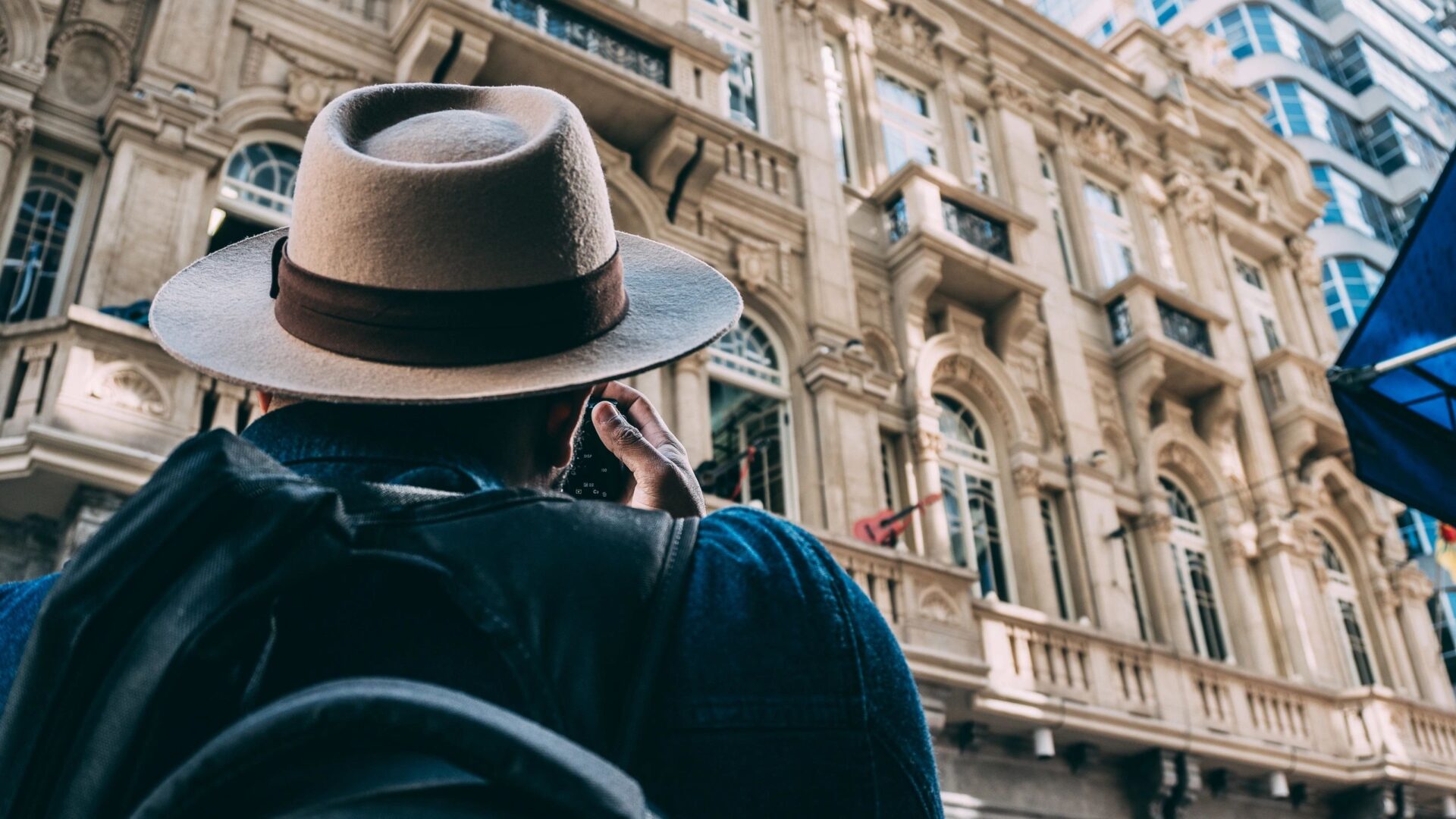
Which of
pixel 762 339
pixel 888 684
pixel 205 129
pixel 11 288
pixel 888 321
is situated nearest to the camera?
pixel 888 684

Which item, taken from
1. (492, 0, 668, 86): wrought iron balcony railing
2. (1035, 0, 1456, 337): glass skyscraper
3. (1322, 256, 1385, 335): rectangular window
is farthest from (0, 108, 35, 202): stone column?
(1035, 0, 1456, 337): glass skyscraper

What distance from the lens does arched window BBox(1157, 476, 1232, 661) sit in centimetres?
1527

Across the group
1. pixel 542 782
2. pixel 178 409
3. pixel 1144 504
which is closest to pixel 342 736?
pixel 542 782

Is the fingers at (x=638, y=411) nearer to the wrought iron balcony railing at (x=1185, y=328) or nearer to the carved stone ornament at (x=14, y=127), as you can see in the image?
the carved stone ornament at (x=14, y=127)

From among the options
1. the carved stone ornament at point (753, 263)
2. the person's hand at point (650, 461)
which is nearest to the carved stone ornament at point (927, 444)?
the carved stone ornament at point (753, 263)

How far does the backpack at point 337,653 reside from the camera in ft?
2.71

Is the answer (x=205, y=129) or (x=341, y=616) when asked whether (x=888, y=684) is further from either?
(x=205, y=129)

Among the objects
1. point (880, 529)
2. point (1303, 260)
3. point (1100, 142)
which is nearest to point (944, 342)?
point (880, 529)

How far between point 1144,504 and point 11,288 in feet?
40.4

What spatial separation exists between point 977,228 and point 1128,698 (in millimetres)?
5760

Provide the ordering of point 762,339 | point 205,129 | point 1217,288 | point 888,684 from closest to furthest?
1. point 888,684
2. point 205,129
3. point 762,339
4. point 1217,288

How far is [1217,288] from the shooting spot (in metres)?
19.3

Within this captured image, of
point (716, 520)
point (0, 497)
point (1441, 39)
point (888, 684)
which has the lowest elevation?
point (888, 684)

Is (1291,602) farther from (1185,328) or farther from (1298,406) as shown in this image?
(1185,328)
